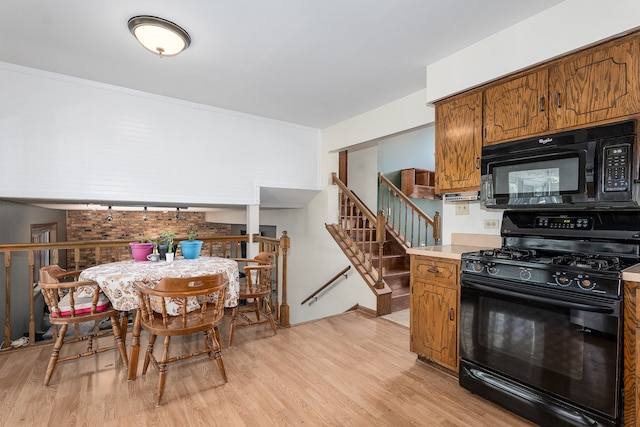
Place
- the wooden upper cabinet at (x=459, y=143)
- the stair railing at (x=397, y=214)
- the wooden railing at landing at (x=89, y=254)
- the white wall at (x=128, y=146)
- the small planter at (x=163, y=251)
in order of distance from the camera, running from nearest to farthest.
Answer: the wooden upper cabinet at (x=459, y=143), the wooden railing at landing at (x=89, y=254), the small planter at (x=163, y=251), the white wall at (x=128, y=146), the stair railing at (x=397, y=214)

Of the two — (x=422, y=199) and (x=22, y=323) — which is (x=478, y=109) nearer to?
(x=422, y=199)

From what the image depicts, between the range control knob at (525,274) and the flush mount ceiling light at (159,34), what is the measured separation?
9.76 feet

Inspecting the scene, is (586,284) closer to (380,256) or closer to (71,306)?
(380,256)

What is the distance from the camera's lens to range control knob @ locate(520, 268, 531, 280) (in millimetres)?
1985

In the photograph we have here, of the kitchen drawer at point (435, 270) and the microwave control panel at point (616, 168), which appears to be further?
the kitchen drawer at point (435, 270)

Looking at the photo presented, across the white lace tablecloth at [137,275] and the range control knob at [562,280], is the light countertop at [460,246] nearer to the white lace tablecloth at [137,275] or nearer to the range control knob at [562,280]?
the range control knob at [562,280]

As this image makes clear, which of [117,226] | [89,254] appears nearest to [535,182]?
[117,226]

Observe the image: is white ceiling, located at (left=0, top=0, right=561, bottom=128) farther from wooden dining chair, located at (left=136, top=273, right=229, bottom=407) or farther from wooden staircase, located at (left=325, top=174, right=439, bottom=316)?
wooden dining chair, located at (left=136, top=273, right=229, bottom=407)

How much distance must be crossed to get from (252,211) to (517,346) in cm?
366

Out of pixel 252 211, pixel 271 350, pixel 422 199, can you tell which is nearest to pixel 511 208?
pixel 271 350

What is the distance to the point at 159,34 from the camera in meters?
2.42

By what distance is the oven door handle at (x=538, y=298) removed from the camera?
1702 millimetres

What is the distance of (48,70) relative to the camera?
3.26 meters

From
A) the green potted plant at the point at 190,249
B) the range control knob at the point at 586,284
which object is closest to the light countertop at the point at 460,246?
the range control knob at the point at 586,284
